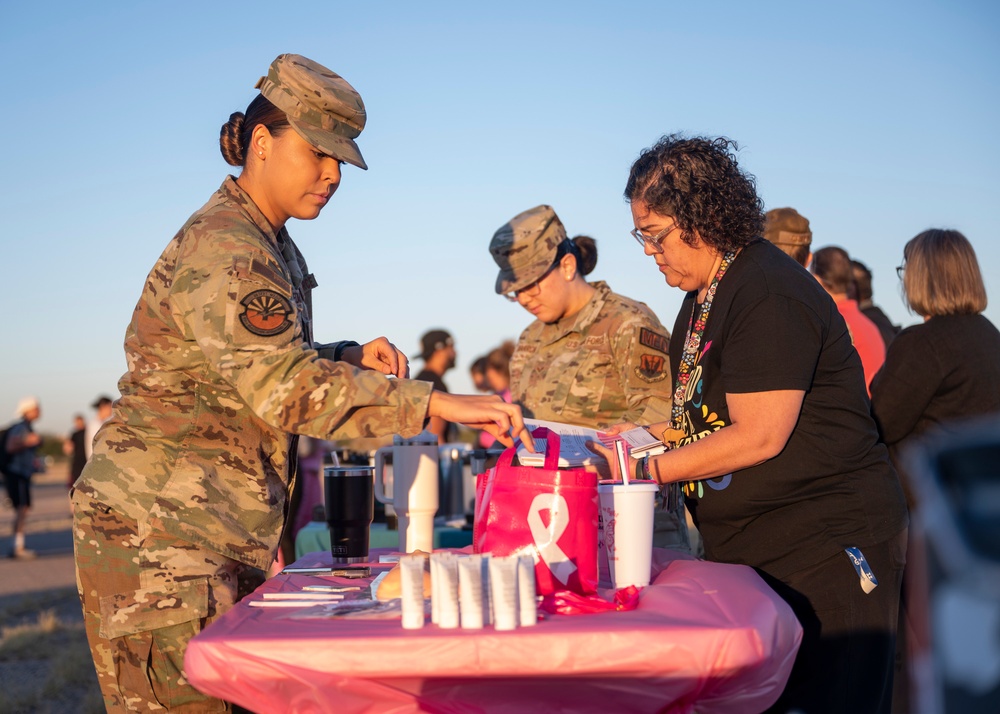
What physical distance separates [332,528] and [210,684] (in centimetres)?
98

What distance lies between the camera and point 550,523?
190 centimetres

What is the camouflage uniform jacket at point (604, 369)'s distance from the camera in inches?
147

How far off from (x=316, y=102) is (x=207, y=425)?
0.81 meters

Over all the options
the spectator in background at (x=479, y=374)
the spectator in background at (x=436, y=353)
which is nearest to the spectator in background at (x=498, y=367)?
the spectator in background at (x=436, y=353)

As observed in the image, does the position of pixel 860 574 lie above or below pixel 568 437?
below

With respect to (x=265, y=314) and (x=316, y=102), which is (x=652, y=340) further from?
(x=265, y=314)

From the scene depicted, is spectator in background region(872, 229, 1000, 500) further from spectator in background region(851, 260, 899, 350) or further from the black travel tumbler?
the black travel tumbler

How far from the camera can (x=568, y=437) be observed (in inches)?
94.4

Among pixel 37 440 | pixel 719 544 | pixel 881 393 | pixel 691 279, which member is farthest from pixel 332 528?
pixel 37 440

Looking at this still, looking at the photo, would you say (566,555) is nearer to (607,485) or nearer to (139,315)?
(607,485)

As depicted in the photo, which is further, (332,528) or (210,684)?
(332,528)

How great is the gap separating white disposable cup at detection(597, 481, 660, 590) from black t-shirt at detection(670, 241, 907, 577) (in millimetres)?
383

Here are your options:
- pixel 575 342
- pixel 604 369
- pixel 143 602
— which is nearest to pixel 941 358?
pixel 604 369

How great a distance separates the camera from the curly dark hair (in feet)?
8.06
